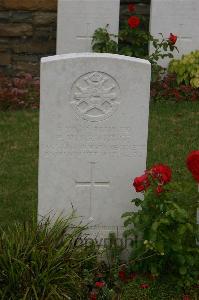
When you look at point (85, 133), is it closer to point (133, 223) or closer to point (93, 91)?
point (93, 91)

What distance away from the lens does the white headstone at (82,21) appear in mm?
9664

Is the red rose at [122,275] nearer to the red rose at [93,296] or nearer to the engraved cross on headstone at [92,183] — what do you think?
the red rose at [93,296]

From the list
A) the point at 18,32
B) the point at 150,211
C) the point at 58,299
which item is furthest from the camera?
the point at 18,32

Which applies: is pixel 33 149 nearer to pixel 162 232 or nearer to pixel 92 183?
pixel 92 183

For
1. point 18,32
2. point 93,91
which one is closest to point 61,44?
point 18,32

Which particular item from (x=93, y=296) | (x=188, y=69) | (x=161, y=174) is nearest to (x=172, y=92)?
(x=188, y=69)

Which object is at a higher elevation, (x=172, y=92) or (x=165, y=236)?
(x=172, y=92)

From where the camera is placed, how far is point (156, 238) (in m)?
4.86

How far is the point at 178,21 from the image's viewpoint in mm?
9969

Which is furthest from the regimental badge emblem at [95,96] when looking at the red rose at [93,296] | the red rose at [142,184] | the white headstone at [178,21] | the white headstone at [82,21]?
the white headstone at [178,21]

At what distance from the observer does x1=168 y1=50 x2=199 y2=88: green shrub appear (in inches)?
377

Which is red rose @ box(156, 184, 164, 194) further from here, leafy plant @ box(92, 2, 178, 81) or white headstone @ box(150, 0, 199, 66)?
white headstone @ box(150, 0, 199, 66)

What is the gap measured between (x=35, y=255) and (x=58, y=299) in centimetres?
30

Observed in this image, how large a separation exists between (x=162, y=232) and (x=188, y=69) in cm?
502
